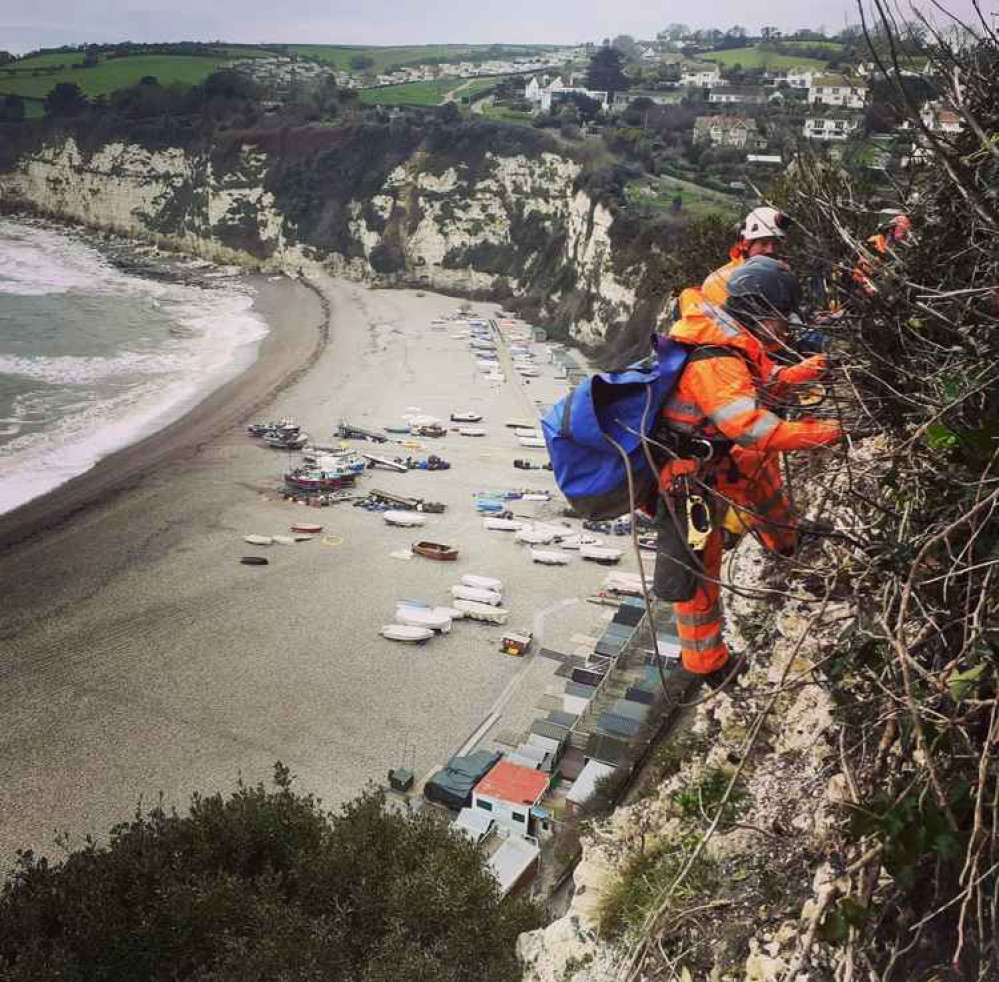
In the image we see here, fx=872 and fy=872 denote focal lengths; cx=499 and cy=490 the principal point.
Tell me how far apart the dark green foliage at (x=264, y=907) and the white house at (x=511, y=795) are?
2.84m

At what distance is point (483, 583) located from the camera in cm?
2083

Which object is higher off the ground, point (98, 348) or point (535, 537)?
point (98, 348)

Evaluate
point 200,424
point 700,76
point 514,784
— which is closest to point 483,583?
point 514,784

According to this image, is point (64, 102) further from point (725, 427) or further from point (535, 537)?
point (725, 427)

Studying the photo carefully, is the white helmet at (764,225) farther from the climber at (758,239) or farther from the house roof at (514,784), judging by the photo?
the house roof at (514,784)

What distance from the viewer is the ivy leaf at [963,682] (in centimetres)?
225

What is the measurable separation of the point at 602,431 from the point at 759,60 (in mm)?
128150

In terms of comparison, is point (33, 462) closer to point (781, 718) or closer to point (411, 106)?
point (781, 718)

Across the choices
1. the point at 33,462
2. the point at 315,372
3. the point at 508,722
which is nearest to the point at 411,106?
the point at 315,372

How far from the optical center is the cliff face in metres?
60.7

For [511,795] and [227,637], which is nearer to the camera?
[511,795]

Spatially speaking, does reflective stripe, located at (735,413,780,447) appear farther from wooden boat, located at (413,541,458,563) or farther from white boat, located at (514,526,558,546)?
white boat, located at (514,526,558,546)

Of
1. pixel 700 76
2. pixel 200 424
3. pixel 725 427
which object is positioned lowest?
pixel 200 424

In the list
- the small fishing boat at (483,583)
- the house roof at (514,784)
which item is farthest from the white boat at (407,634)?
the house roof at (514,784)
